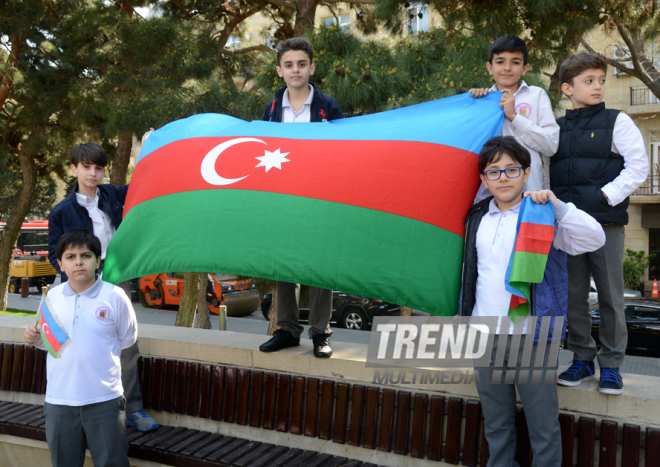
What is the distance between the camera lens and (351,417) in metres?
3.20

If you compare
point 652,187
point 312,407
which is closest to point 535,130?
point 312,407

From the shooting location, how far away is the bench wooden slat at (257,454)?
10.4 ft

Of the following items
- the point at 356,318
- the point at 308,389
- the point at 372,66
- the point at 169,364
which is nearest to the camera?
the point at 308,389

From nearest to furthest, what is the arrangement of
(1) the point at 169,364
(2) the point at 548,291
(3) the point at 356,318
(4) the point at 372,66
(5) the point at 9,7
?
(2) the point at 548,291
(1) the point at 169,364
(4) the point at 372,66
(5) the point at 9,7
(3) the point at 356,318

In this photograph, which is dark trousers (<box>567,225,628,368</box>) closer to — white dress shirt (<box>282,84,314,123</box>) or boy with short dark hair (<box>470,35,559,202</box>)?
boy with short dark hair (<box>470,35,559,202</box>)

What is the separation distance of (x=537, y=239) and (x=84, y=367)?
2260mm

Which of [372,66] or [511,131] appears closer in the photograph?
[511,131]

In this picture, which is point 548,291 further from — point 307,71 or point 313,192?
point 307,71

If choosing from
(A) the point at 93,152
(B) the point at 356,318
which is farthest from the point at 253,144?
(B) the point at 356,318

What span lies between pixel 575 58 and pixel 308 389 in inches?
90.6

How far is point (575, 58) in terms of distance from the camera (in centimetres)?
286

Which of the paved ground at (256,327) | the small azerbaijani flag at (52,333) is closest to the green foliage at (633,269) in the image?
the paved ground at (256,327)

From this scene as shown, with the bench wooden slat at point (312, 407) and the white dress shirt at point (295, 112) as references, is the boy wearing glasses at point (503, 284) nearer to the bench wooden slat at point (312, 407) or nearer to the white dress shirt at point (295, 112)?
the bench wooden slat at point (312, 407)

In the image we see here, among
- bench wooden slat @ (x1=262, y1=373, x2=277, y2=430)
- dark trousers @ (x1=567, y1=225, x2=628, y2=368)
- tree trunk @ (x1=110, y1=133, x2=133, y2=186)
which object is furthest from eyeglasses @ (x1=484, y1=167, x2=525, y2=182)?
tree trunk @ (x1=110, y1=133, x2=133, y2=186)
